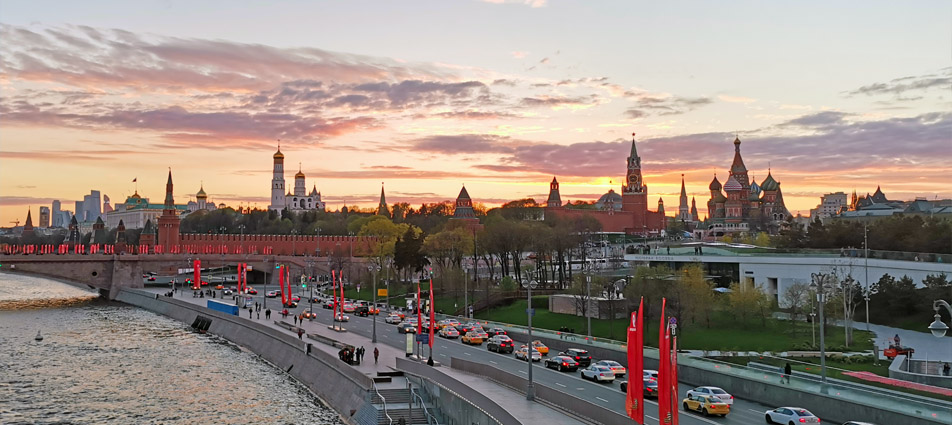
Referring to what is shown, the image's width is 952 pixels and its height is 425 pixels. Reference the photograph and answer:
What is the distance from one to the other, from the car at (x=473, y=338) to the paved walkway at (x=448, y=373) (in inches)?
203

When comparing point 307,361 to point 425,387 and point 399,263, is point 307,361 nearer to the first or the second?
point 425,387

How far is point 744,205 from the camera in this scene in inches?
7131

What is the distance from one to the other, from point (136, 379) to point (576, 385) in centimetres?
2734

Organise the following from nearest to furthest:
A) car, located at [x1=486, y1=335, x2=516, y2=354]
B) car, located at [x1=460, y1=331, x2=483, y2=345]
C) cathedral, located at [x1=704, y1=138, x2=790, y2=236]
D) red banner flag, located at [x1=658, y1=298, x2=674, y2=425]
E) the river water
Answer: red banner flag, located at [x1=658, y1=298, x2=674, y2=425], the river water, car, located at [x1=486, y1=335, x2=516, y2=354], car, located at [x1=460, y1=331, x2=483, y2=345], cathedral, located at [x1=704, y1=138, x2=790, y2=236]

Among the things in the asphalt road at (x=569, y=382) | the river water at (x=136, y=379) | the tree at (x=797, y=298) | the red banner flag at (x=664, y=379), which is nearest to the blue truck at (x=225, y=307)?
the river water at (x=136, y=379)

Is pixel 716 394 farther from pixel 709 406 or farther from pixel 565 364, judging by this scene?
pixel 565 364

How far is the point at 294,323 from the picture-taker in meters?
65.6

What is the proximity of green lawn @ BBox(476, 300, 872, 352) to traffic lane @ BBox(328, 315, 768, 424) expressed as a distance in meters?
9.79

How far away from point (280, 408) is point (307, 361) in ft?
24.3

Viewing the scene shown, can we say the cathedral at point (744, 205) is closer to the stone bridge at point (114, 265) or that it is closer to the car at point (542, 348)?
the stone bridge at point (114, 265)

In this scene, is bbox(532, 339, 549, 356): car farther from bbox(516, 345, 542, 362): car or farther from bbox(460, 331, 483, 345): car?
bbox(460, 331, 483, 345): car

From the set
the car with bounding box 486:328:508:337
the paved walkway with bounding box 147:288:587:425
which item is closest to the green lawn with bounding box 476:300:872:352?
the car with bounding box 486:328:508:337

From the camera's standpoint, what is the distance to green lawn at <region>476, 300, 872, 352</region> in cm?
4788

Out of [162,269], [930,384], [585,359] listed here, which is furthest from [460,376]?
[162,269]
